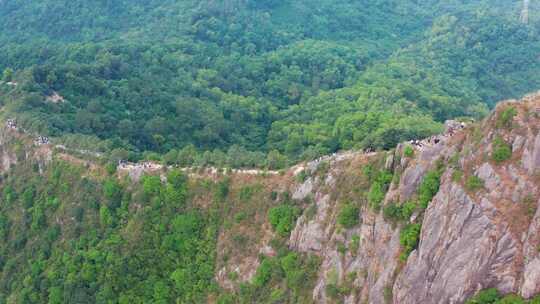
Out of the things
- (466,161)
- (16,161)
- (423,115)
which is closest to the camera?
(466,161)

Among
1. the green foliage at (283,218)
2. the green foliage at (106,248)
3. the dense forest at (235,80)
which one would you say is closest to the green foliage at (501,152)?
the dense forest at (235,80)

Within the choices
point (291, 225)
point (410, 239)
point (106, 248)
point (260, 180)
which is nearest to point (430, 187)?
point (410, 239)

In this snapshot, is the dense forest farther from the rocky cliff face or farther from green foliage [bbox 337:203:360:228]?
the rocky cliff face

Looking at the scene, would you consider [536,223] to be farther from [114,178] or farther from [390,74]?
[390,74]

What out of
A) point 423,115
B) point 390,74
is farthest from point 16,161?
point 390,74

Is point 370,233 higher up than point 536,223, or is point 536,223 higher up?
point 536,223

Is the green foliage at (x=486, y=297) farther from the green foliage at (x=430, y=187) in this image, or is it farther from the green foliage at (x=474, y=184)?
the green foliage at (x=430, y=187)
